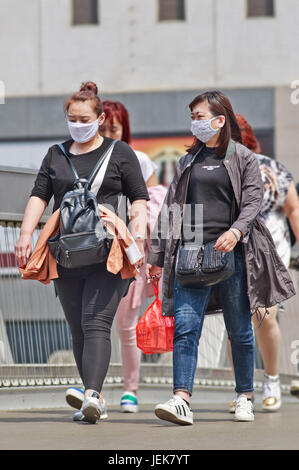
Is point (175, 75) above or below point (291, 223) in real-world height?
above

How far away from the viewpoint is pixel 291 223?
7.16 meters

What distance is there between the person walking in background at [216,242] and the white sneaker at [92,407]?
1.39 feet

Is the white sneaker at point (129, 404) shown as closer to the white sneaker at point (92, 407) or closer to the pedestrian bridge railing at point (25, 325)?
the pedestrian bridge railing at point (25, 325)

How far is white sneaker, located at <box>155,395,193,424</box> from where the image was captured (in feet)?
17.3

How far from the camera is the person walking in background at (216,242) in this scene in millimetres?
5652

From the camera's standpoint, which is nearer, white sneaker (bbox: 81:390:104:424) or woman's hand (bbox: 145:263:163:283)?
white sneaker (bbox: 81:390:104:424)

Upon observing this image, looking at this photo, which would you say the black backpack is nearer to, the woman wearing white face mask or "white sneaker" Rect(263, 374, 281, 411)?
the woman wearing white face mask

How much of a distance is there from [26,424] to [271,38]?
1803 centimetres

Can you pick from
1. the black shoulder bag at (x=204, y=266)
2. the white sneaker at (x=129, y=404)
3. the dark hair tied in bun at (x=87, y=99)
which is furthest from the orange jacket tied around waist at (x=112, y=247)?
the white sneaker at (x=129, y=404)

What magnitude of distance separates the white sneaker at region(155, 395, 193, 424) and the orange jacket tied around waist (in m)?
0.71

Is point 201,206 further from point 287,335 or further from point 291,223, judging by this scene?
point 287,335

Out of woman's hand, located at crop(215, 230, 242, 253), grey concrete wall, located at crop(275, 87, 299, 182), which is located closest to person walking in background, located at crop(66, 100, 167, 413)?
woman's hand, located at crop(215, 230, 242, 253)
